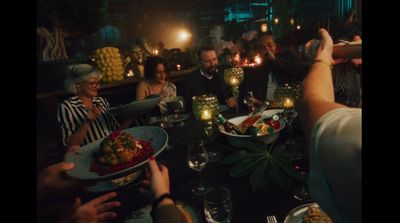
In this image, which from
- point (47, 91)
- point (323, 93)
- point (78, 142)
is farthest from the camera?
point (47, 91)

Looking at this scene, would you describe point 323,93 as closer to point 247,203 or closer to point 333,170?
point 333,170

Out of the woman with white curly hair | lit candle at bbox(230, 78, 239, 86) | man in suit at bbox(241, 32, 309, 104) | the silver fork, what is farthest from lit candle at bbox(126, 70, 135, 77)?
the silver fork

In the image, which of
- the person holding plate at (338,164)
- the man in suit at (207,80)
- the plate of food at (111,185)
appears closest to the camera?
the person holding plate at (338,164)

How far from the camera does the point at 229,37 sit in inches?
465

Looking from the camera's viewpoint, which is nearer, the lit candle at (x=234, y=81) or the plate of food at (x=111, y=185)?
the plate of food at (x=111, y=185)

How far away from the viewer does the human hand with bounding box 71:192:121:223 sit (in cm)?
132

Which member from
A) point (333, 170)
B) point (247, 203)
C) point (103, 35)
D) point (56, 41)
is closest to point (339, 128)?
point (333, 170)

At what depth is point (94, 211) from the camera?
1344 mm

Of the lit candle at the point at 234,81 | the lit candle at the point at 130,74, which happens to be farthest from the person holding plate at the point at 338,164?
the lit candle at the point at 130,74

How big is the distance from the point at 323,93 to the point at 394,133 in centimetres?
61

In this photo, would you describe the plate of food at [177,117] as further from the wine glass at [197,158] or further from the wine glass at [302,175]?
the wine glass at [302,175]

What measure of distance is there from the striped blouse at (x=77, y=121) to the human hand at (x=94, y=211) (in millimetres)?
1463

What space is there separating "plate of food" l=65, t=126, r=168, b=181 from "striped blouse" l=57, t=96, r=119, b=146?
3.80ft

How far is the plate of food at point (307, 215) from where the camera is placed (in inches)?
44.9
